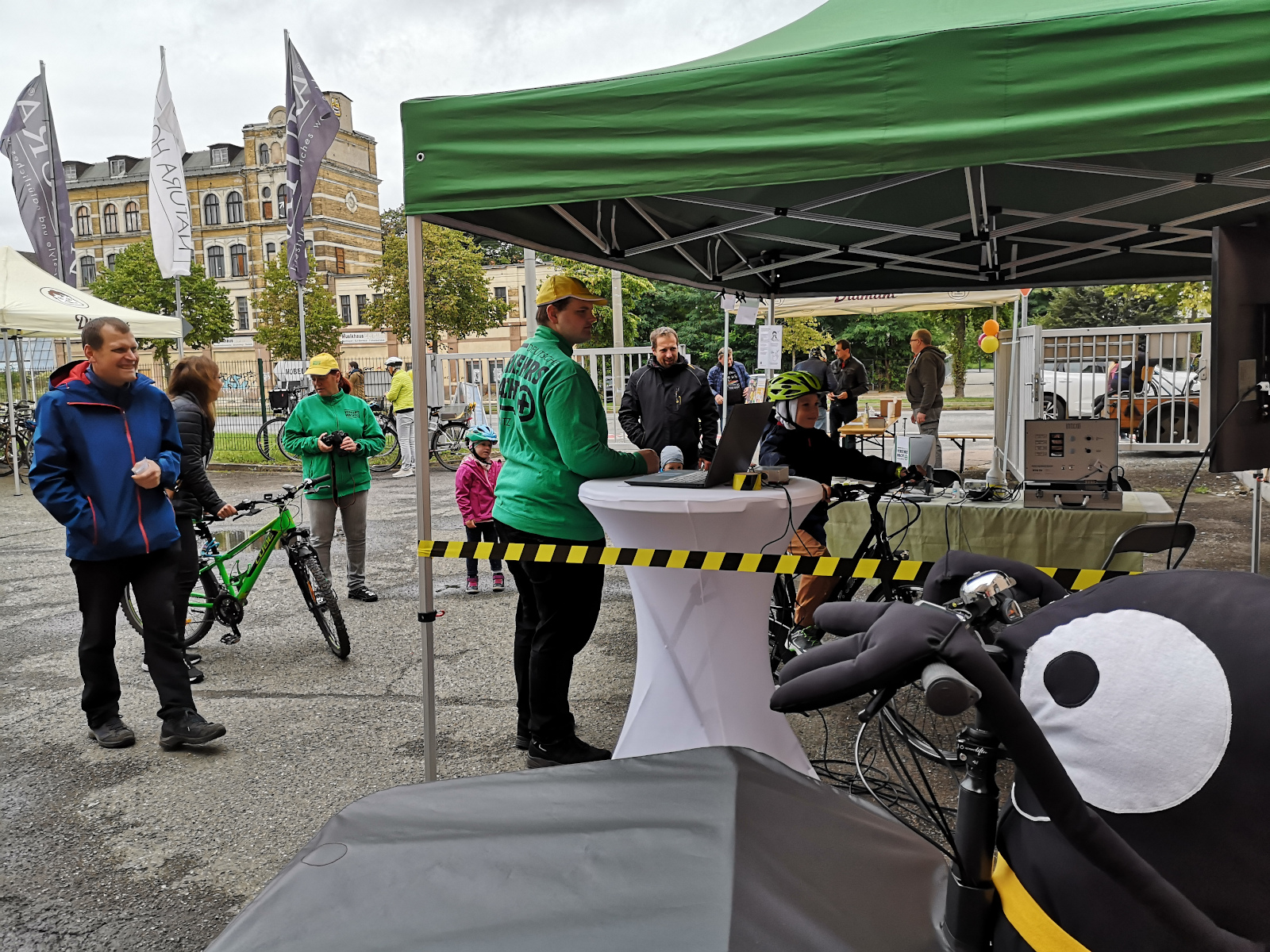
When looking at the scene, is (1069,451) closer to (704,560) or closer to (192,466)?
(704,560)

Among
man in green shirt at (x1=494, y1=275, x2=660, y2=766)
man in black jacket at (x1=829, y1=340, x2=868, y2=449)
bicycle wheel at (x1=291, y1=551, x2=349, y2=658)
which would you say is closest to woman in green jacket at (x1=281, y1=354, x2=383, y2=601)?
bicycle wheel at (x1=291, y1=551, x2=349, y2=658)

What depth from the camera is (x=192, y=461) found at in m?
5.08

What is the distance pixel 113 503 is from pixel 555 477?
6.44ft

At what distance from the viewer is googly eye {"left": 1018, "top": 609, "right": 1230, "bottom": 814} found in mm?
951

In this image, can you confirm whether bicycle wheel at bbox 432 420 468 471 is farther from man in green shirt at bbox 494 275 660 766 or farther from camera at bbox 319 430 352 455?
man in green shirt at bbox 494 275 660 766

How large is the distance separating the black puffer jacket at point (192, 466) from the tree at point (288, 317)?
37422 millimetres

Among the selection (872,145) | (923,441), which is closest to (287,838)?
(872,145)

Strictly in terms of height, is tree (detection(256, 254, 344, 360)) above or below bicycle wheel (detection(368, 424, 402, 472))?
above

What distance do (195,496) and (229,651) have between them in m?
1.27

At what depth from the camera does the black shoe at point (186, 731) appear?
14.1 ft

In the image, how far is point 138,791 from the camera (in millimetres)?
3918

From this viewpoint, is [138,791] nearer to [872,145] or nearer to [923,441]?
[872,145]

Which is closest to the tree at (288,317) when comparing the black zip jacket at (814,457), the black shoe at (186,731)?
the black shoe at (186,731)

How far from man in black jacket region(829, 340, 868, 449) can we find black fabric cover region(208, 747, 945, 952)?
43.1 feet
